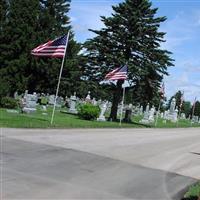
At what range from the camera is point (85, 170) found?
42.7 ft

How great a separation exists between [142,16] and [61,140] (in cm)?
2982

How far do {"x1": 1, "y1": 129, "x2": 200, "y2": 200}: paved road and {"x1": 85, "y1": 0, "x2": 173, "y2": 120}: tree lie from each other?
25.9 meters

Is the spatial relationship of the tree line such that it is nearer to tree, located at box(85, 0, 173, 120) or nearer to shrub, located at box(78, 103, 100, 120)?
tree, located at box(85, 0, 173, 120)

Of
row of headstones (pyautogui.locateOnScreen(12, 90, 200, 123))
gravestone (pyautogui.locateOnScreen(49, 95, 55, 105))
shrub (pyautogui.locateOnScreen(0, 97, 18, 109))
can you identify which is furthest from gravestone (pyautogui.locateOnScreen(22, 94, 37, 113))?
gravestone (pyautogui.locateOnScreen(49, 95, 55, 105))

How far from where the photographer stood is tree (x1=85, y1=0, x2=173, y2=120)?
46125mm

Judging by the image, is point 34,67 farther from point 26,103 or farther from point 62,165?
point 62,165

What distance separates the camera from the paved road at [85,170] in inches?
391

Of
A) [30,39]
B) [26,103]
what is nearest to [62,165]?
[26,103]

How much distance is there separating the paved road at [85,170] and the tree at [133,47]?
25.9m

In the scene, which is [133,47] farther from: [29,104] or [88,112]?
[29,104]

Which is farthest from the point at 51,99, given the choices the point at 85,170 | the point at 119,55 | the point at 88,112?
the point at 85,170

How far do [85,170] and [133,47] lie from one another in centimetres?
3421

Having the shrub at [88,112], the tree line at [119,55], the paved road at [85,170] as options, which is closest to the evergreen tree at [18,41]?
the tree line at [119,55]

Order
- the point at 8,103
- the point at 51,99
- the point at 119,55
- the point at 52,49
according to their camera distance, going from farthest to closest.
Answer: the point at 51,99, the point at 119,55, the point at 8,103, the point at 52,49
